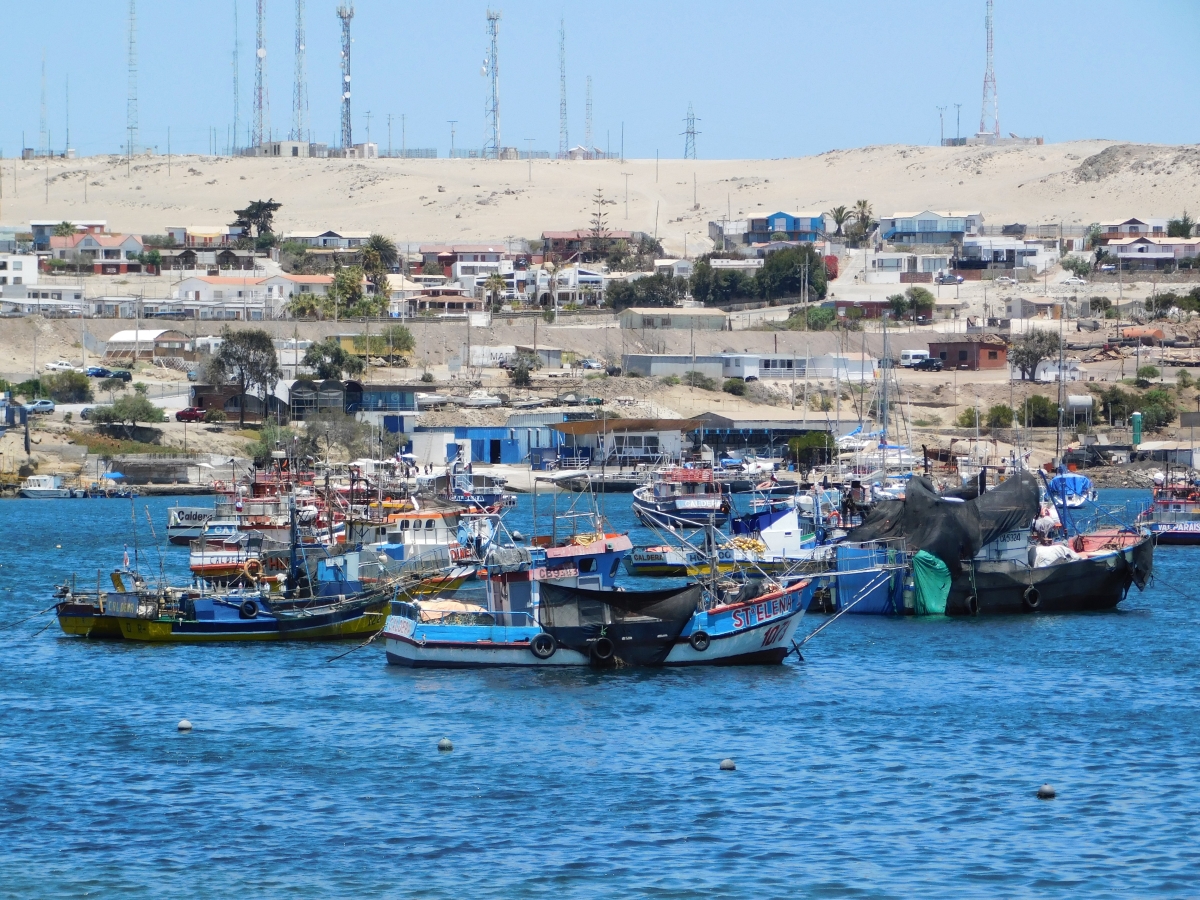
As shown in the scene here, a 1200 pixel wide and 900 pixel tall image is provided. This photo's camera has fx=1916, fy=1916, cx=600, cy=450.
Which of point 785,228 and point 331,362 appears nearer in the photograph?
point 331,362

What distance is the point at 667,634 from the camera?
112 ft

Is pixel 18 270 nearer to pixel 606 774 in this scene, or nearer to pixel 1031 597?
pixel 1031 597

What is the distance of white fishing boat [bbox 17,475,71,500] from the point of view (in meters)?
84.9

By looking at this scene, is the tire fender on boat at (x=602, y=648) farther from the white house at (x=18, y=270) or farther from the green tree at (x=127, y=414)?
the white house at (x=18, y=270)

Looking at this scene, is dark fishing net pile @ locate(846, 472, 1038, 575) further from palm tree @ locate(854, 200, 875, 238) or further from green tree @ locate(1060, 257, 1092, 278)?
palm tree @ locate(854, 200, 875, 238)

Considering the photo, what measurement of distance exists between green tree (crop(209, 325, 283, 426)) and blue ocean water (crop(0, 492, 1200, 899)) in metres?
55.4

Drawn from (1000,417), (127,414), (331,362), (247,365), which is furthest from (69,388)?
(1000,417)

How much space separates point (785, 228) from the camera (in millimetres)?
153875

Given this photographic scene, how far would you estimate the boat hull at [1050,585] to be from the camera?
43781 millimetres

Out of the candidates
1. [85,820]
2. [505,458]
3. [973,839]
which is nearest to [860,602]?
[973,839]

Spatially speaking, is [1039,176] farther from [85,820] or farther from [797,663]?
[85,820]

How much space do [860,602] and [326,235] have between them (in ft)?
369

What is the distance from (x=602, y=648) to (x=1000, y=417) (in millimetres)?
67214

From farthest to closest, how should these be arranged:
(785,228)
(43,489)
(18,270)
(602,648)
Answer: (785,228) → (18,270) → (43,489) → (602,648)
